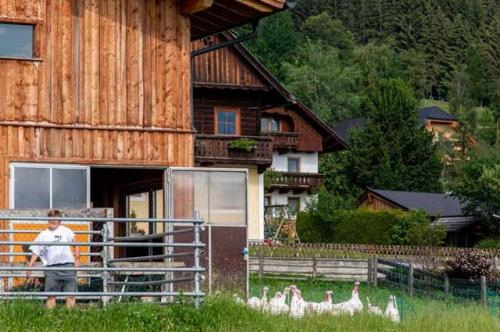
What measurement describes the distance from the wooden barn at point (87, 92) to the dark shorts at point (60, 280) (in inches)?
166

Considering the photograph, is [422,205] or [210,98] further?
[422,205]

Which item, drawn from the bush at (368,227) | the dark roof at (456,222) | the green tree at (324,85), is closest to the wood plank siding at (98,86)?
the bush at (368,227)

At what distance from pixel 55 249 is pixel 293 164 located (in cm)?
5379

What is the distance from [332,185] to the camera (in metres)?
83.6

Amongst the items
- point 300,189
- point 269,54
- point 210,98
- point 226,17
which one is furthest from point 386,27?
point 226,17

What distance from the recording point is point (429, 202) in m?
69.9

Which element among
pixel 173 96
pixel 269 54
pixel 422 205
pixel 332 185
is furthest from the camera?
pixel 269 54

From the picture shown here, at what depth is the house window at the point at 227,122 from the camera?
5203 centimetres

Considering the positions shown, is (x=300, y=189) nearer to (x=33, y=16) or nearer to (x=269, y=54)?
(x=33, y=16)

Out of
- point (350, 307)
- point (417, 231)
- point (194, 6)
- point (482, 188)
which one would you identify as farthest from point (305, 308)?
point (482, 188)

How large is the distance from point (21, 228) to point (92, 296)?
192 inches

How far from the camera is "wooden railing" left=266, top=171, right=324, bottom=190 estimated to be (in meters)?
68.1

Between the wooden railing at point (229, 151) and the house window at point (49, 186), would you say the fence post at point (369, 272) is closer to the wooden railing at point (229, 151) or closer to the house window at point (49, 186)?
the wooden railing at point (229, 151)

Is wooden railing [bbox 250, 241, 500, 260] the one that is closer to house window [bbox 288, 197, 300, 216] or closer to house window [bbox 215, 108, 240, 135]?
house window [bbox 215, 108, 240, 135]
